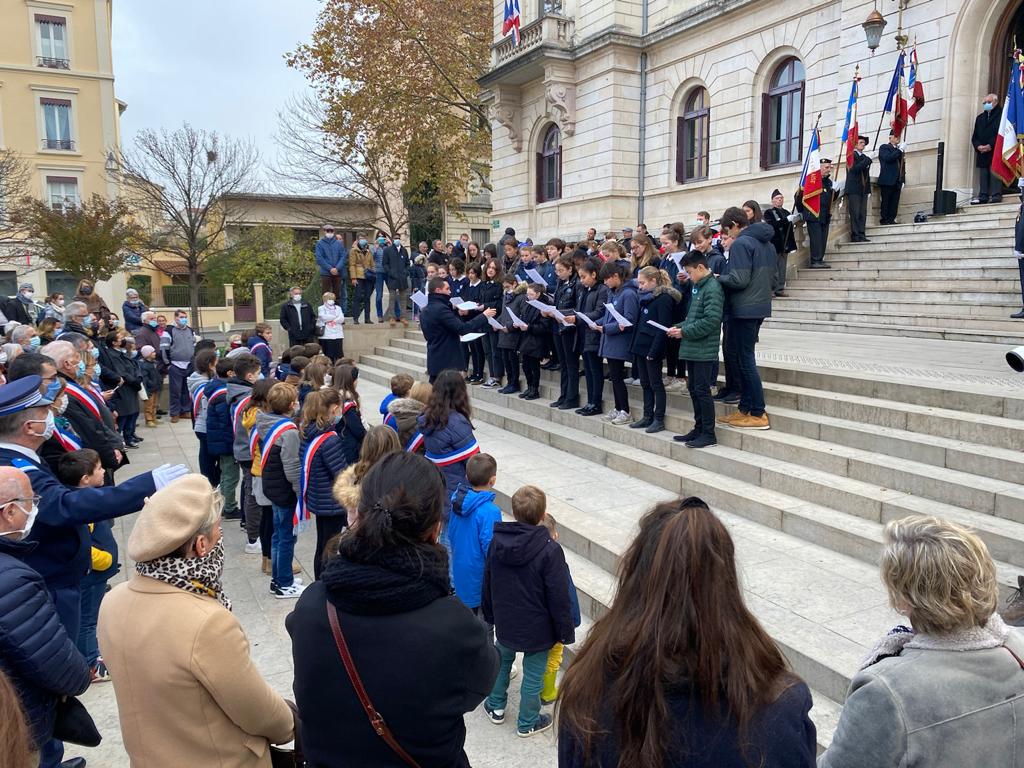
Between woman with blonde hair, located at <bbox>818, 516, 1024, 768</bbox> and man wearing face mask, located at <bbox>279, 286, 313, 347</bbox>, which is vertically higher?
man wearing face mask, located at <bbox>279, 286, 313, 347</bbox>

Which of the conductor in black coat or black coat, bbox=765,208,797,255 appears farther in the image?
black coat, bbox=765,208,797,255

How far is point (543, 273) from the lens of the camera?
37.3 feet

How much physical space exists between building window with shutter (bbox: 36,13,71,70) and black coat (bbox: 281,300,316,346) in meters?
33.9

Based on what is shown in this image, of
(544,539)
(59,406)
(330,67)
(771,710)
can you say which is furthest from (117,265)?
(771,710)

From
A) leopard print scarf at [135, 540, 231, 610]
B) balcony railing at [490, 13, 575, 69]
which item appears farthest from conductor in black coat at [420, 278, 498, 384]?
balcony railing at [490, 13, 575, 69]

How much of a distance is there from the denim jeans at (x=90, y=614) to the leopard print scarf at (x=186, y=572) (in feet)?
8.50

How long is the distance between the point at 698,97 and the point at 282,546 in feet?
64.0

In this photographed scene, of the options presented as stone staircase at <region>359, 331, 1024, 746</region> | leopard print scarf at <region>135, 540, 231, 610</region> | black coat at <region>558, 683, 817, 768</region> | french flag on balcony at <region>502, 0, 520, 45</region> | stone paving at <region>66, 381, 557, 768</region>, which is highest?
french flag on balcony at <region>502, 0, 520, 45</region>

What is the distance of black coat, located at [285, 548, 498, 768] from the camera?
1990 mm

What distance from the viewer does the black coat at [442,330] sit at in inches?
360

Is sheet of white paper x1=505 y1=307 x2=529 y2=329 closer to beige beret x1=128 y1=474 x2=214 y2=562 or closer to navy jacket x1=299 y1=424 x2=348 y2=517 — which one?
navy jacket x1=299 y1=424 x2=348 y2=517

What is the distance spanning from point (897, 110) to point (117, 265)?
24345 mm

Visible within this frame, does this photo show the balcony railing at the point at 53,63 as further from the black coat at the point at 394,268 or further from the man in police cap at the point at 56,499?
the man in police cap at the point at 56,499

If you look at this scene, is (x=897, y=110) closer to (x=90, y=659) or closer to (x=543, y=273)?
(x=543, y=273)
